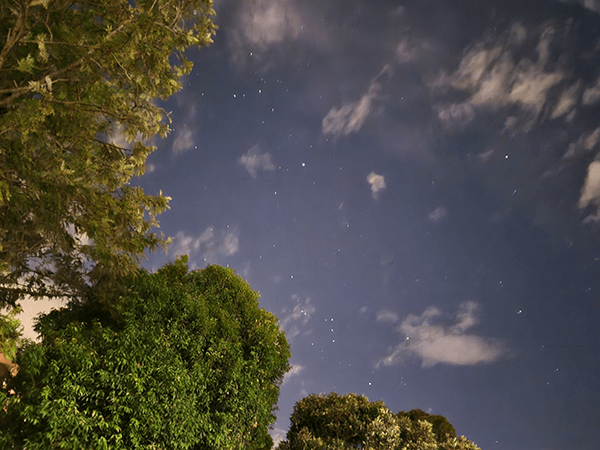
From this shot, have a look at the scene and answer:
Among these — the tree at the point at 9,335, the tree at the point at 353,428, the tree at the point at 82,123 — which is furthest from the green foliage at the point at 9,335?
the tree at the point at 353,428

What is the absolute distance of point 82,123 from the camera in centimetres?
997

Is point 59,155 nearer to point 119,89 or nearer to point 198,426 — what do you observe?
point 119,89

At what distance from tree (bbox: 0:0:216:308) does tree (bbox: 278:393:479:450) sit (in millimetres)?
11575

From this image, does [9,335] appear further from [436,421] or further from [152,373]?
[436,421]

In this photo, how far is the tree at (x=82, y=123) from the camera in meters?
8.69

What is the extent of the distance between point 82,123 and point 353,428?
55.2 ft

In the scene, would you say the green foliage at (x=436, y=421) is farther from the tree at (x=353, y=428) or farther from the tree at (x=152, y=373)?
the tree at (x=152, y=373)

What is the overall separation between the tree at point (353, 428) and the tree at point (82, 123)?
11.6 meters

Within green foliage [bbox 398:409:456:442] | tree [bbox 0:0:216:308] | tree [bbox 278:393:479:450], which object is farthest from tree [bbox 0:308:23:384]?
green foliage [bbox 398:409:456:442]

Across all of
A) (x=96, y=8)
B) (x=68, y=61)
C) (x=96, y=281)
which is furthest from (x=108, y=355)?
(x=96, y=8)

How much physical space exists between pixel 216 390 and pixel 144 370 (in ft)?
8.99

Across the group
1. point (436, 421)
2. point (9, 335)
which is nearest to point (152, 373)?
point (9, 335)

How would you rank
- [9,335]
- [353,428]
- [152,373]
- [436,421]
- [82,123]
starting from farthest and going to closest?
[436,421]
[353,428]
[152,373]
[82,123]
[9,335]

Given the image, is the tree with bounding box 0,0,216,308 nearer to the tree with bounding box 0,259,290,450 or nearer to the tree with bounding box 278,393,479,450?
the tree with bounding box 0,259,290,450
